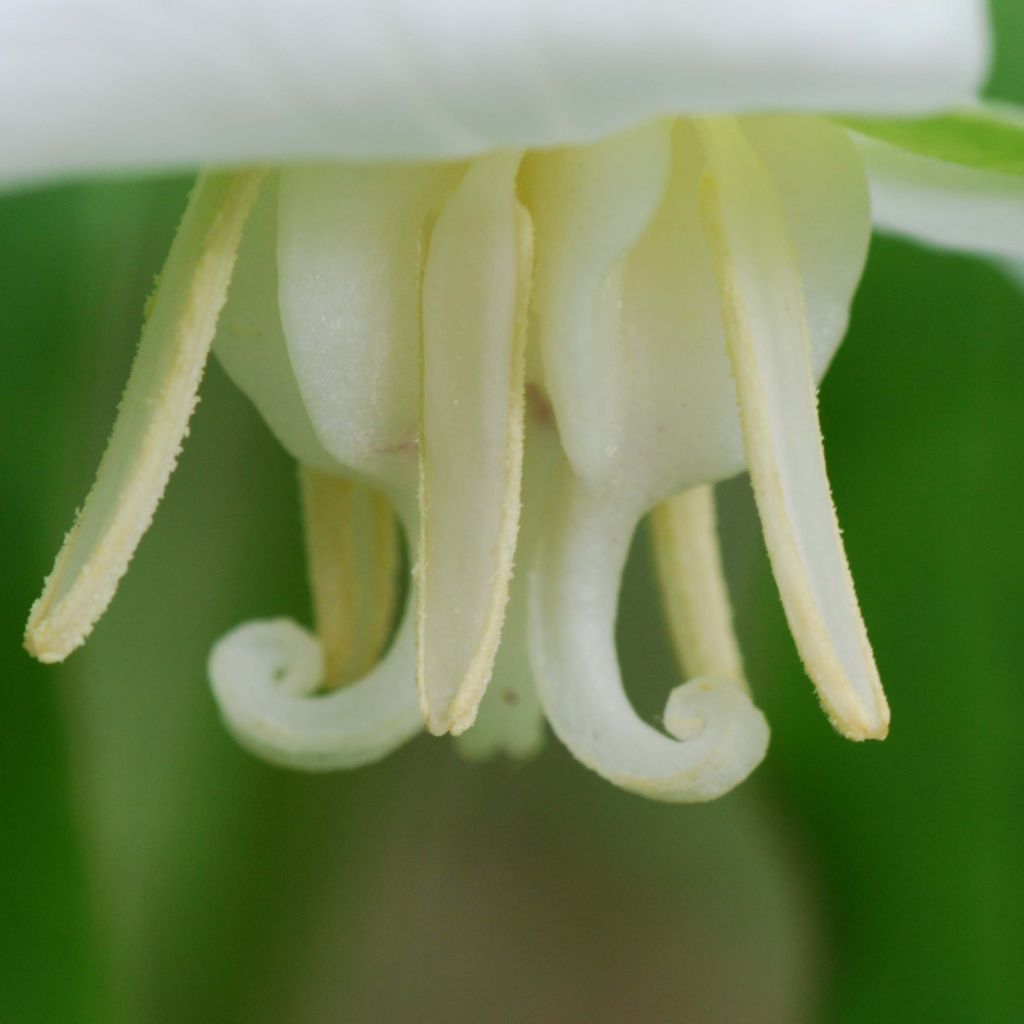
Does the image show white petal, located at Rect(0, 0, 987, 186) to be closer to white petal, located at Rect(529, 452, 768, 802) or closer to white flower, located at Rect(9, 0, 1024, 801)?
white flower, located at Rect(9, 0, 1024, 801)

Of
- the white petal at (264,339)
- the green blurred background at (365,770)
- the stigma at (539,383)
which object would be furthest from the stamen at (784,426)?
the green blurred background at (365,770)

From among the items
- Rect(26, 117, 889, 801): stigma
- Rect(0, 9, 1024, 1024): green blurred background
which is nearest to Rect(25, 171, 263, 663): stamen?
Rect(26, 117, 889, 801): stigma

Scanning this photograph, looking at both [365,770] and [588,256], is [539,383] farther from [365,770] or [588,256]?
[365,770]

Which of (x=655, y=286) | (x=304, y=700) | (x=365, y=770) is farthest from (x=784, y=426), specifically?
(x=365, y=770)

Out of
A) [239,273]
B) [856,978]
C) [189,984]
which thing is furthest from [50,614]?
[856,978]

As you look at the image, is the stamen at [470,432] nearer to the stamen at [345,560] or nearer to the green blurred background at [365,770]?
the stamen at [345,560]
